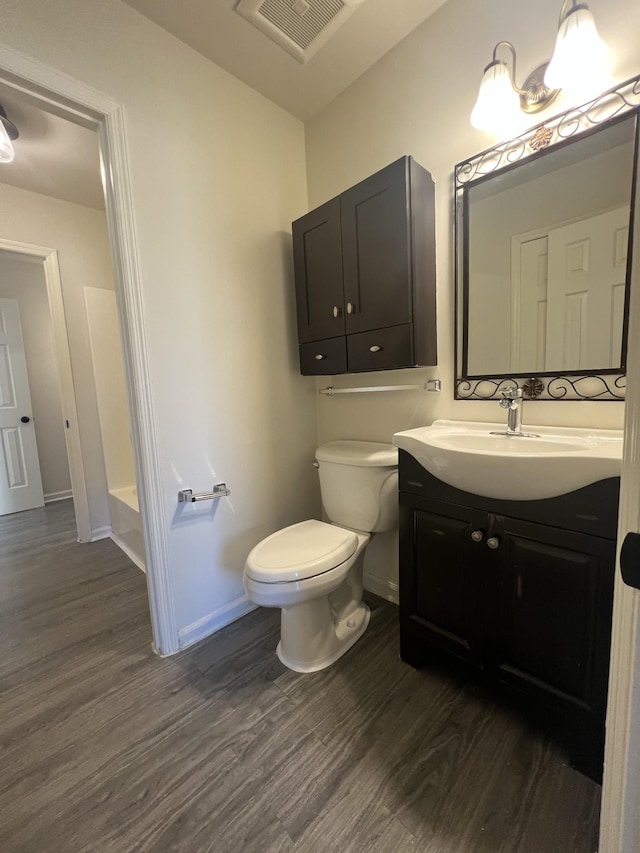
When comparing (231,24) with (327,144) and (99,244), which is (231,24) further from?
(99,244)

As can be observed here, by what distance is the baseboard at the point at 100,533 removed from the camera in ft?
8.48

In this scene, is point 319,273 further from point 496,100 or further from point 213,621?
point 213,621

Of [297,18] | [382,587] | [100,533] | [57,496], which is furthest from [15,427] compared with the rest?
[297,18]

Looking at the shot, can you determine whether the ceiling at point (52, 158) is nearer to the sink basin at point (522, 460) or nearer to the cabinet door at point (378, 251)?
the cabinet door at point (378, 251)

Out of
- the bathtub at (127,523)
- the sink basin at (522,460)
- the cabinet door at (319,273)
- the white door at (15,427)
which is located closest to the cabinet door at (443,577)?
the sink basin at (522,460)

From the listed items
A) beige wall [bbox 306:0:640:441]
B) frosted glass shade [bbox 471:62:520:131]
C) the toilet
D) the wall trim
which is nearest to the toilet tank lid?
the toilet

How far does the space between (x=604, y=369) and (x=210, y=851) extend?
5.36ft

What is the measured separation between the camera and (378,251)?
132cm

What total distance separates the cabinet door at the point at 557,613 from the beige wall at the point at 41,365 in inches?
162

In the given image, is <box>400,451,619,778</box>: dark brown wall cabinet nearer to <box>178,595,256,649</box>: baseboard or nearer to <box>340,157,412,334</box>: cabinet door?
<box>340,157,412,334</box>: cabinet door

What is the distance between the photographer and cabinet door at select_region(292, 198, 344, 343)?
1.47m

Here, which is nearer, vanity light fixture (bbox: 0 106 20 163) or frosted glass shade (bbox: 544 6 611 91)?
frosted glass shade (bbox: 544 6 611 91)

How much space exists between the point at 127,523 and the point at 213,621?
1.09 meters

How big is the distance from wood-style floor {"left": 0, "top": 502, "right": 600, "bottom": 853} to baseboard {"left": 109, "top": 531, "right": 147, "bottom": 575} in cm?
61
